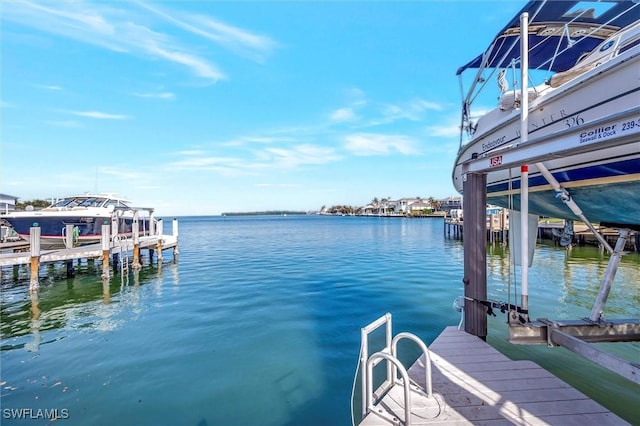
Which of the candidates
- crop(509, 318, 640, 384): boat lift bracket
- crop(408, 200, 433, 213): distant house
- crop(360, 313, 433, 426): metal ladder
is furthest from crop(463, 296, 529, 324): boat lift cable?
crop(408, 200, 433, 213): distant house

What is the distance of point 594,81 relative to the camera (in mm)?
3529

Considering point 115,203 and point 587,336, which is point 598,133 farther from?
point 115,203

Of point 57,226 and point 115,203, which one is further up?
point 115,203

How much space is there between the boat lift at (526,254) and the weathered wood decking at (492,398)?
47 cm

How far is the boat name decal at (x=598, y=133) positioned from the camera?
266cm

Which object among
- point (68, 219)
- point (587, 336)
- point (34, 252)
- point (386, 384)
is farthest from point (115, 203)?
point (587, 336)

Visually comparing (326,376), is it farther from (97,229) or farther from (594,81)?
(97,229)

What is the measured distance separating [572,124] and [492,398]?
3400 mm

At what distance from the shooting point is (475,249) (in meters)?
4.86

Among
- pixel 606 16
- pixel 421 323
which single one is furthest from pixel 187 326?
pixel 606 16

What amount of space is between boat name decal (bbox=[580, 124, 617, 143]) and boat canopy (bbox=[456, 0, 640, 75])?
2.56m

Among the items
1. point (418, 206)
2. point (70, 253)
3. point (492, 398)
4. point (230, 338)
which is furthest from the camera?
point (418, 206)

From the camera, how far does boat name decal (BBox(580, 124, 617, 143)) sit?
266 centimetres

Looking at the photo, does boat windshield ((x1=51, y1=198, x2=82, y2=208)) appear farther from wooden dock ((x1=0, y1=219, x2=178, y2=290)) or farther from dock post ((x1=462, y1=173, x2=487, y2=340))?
dock post ((x1=462, y1=173, x2=487, y2=340))
